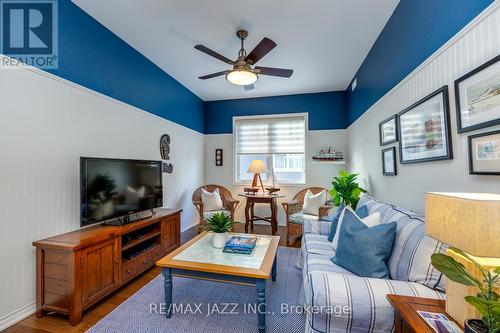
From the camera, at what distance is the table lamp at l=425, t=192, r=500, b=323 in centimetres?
80

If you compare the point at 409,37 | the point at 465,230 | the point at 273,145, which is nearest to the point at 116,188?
the point at 465,230

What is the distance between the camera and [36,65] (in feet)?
6.58

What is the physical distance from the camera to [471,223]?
829 mm

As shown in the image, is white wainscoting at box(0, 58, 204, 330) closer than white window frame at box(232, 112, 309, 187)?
Yes

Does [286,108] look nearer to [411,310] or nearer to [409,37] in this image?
[409,37]

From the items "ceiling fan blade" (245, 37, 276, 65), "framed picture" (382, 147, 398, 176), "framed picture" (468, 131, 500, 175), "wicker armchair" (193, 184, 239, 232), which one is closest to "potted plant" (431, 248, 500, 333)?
"framed picture" (468, 131, 500, 175)

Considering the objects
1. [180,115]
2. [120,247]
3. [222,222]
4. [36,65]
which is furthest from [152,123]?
[222,222]

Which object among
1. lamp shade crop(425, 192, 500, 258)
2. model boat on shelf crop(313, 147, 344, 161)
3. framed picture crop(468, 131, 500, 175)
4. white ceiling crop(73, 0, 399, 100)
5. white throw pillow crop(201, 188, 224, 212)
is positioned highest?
white ceiling crop(73, 0, 399, 100)

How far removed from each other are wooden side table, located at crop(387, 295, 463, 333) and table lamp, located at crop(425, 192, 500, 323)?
77mm

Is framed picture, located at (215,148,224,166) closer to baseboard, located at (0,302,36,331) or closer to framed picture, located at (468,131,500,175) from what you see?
baseboard, located at (0,302,36,331)

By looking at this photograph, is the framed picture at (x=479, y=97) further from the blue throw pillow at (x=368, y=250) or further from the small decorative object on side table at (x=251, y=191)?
the small decorative object on side table at (x=251, y=191)

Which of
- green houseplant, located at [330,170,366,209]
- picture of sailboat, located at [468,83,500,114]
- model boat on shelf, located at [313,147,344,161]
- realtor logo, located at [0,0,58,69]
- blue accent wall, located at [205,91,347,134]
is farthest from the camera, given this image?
blue accent wall, located at [205,91,347,134]

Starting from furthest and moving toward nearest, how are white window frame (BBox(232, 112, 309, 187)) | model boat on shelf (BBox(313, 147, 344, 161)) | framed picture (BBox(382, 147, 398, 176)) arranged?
white window frame (BBox(232, 112, 309, 187)) → model boat on shelf (BBox(313, 147, 344, 161)) → framed picture (BBox(382, 147, 398, 176))

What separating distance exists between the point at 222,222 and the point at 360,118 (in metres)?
2.88
